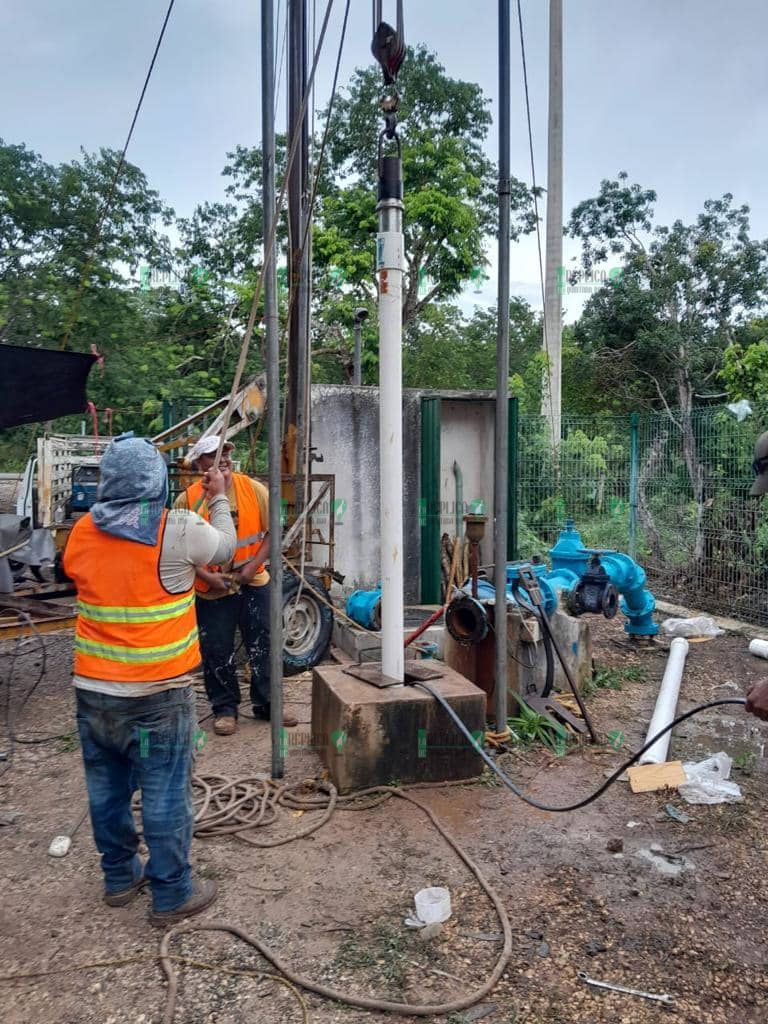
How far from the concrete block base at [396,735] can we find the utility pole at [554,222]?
1098cm

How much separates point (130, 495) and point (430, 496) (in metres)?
6.17

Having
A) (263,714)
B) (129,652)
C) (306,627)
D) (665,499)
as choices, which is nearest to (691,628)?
(665,499)

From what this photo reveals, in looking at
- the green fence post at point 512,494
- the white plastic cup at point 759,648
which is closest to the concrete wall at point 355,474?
the green fence post at point 512,494

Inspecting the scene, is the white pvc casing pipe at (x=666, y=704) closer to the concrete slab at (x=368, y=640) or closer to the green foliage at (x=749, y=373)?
Result: the concrete slab at (x=368, y=640)

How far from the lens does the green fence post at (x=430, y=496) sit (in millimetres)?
8859

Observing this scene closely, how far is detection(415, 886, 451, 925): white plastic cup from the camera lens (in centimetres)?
298

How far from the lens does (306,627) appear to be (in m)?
6.68

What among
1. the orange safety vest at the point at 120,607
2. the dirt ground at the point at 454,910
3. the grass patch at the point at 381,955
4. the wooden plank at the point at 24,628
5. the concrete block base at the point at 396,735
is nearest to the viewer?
the dirt ground at the point at 454,910

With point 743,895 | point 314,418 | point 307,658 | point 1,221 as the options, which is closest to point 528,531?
point 314,418

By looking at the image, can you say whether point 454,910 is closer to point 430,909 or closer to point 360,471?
point 430,909

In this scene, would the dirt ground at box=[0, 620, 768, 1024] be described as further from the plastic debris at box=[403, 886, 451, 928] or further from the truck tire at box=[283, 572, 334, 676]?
the truck tire at box=[283, 572, 334, 676]

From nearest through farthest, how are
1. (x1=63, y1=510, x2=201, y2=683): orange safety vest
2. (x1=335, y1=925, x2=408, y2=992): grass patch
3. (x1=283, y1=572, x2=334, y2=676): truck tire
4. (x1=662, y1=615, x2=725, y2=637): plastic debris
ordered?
1. (x1=335, y1=925, x2=408, y2=992): grass patch
2. (x1=63, y1=510, x2=201, y2=683): orange safety vest
3. (x1=283, y1=572, x2=334, y2=676): truck tire
4. (x1=662, y1=615, x2=725, y2=637): plastic debris

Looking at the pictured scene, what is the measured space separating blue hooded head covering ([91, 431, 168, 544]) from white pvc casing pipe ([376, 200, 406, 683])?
1529 mm

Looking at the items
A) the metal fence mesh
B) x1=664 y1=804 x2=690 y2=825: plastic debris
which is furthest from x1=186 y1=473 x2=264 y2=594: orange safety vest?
the metal fence mesh
